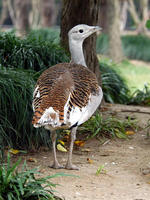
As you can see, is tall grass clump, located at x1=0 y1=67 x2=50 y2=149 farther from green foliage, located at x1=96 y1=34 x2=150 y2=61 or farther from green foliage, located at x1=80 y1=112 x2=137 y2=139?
green foliage, located at x1=96 y1=34 x2=150 y2=61

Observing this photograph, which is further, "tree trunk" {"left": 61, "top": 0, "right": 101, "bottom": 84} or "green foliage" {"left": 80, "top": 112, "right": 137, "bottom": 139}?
"tree trunk" {"left": 61, "top": 0, "right": 101, "bottom": 84}

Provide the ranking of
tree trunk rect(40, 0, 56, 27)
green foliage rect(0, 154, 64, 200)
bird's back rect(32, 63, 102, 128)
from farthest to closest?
tree trunk rect(40, 0, 56, 27) < bird's back rect(32, 63, 102, 128) < green foliage rect(0, 154, 64, 200)

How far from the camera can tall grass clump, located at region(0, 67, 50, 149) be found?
211 inches

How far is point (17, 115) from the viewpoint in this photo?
5.43m

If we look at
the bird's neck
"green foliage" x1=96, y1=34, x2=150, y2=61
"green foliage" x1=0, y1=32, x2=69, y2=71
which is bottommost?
"green foliage" x1=96, y1=34, x2=150, y2=61

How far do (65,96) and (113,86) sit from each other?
4.47 metres

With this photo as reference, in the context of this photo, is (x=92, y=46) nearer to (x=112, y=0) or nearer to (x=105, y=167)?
(x=105, y=167)

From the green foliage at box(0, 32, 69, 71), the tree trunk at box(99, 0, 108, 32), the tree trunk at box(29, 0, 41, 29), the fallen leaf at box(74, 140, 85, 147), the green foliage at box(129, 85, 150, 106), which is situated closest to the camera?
the fallen leaf at box(74, 140, 85, 147)

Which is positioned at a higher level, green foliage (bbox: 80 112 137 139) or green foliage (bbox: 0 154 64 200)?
green foliage (bbox: 0 154 64 200)

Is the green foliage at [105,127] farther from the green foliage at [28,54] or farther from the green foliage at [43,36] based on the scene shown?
the green foliage at [43,36]

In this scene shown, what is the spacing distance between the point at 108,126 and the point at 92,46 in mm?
1733

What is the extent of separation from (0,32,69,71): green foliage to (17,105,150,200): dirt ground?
1.70 metres

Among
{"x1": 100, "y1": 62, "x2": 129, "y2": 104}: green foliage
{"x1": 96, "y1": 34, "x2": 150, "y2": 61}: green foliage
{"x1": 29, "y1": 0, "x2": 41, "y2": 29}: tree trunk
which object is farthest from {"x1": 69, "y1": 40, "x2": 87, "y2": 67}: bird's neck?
{"x1": 96, "y1": 34, "x2": 150, "y2": 61}: green foliage

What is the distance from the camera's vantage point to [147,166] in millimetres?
5129
